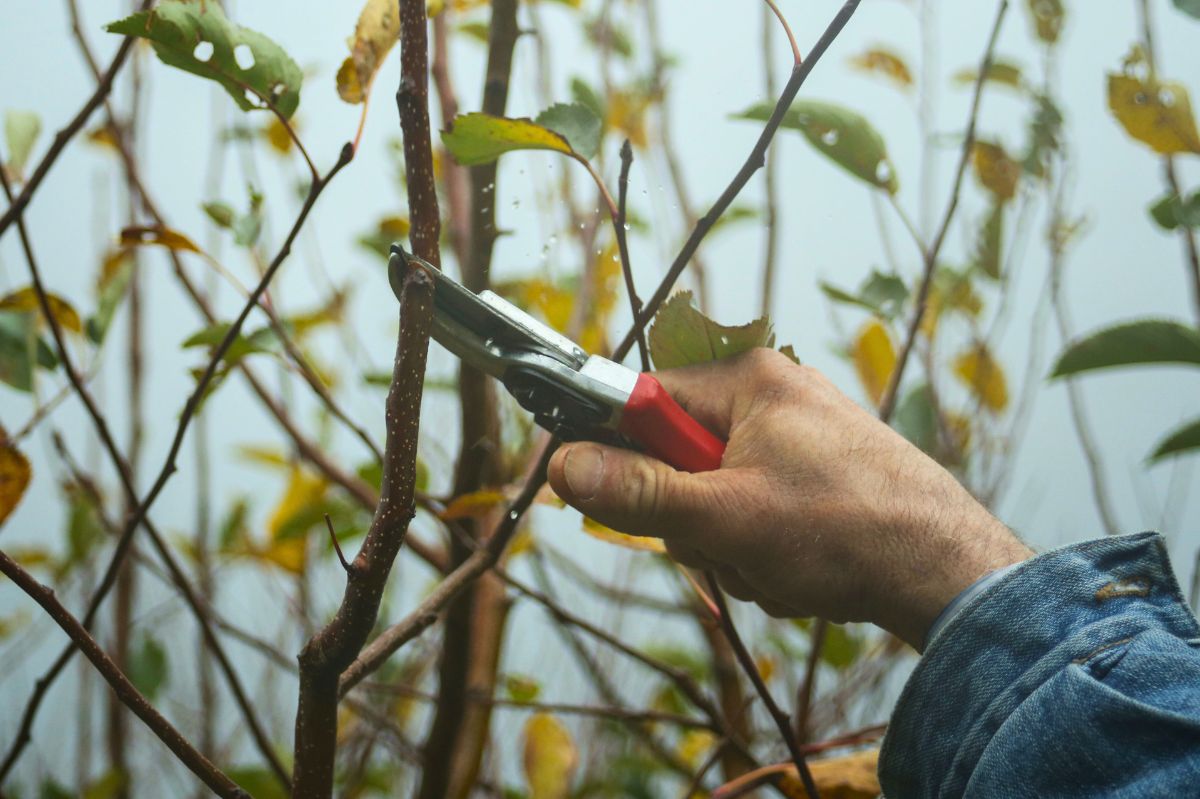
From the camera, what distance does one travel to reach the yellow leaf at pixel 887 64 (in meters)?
1.02

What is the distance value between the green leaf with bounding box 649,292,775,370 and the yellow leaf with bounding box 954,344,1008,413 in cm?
56

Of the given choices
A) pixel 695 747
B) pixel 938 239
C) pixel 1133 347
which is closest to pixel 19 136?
pixel 938 239

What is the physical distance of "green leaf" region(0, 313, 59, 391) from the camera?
583 millimetres

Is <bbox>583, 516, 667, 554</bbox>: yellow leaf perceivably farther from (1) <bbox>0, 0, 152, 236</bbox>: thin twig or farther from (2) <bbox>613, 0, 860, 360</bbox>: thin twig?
(1) <bbox>0, 0, 152, 236</bbox>: thin twig

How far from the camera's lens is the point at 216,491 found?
2.09 m

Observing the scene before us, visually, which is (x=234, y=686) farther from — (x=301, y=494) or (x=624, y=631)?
(x=624, y=631)

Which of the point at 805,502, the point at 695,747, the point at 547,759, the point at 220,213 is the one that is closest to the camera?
the point at 805,502

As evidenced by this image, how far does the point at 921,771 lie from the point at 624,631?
106 cm

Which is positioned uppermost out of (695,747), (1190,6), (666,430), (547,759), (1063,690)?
(1190,6)

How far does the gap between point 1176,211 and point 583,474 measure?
401mm

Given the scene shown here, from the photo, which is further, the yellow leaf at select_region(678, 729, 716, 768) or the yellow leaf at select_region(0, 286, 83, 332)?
the yellow leaf at select_region(678, 729, 716, 768)

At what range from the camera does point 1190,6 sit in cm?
59

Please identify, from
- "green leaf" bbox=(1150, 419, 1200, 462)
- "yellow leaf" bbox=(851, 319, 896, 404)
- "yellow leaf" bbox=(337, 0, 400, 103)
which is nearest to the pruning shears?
"yellow leaf" bbox=(337, 0, 400, 103)

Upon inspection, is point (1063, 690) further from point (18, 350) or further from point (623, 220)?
point (18, 350)
